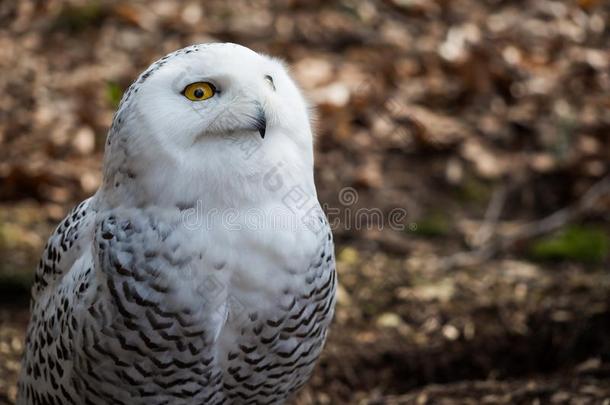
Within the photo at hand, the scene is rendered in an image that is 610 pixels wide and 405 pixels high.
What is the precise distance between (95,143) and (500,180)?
2.83 metres

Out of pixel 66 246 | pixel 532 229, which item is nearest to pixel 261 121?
pixel 66 246

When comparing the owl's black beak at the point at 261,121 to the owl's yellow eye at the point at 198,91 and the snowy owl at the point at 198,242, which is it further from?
the owl's yellow eye at the point at 198,91

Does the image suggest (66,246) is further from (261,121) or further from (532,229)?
(532,229)

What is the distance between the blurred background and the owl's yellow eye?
1.95 metres

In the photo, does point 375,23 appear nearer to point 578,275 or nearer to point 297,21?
point 297,21

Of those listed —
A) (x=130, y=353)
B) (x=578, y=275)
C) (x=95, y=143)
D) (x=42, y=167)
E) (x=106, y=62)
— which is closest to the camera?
(x=130, y=353)

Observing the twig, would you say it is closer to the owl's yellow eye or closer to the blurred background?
the blurred background

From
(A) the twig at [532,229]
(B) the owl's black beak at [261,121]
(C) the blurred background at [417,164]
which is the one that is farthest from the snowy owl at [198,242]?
(A) the twig at [532,229]

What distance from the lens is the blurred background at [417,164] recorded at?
4117 mm

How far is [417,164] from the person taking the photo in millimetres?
5922

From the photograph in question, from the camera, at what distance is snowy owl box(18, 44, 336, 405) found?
7.58 ft

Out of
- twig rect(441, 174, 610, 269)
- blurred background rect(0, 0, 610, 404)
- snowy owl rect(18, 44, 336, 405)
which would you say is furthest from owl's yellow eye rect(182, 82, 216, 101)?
twig rect(441, 174, 610, 269)

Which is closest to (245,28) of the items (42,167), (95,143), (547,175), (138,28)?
(138,28)

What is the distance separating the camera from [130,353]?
244 cm
